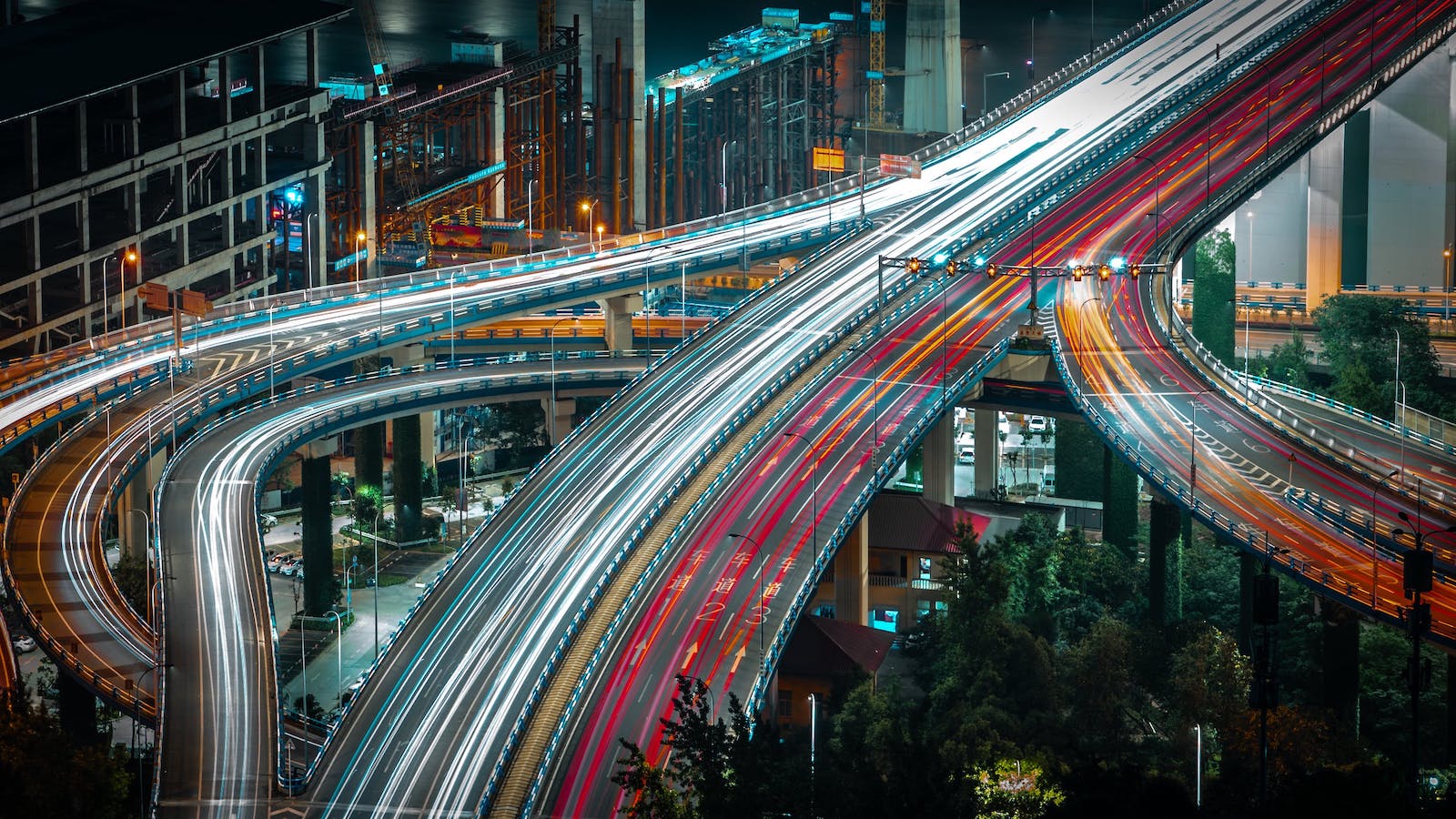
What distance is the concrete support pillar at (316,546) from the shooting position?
101812mm

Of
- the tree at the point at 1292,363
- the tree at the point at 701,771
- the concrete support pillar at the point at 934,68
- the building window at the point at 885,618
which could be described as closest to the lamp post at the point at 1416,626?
the tree at the point at 701,771

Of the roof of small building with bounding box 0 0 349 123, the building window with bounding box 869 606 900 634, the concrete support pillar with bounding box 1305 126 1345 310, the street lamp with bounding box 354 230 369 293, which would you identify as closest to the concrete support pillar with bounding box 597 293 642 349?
the street lamp with bounding box 354 230 369 293

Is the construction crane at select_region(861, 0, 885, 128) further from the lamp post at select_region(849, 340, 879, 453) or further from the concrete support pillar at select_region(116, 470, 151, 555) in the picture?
the concrete support pillar at select_region(116, 470, 151, 555)

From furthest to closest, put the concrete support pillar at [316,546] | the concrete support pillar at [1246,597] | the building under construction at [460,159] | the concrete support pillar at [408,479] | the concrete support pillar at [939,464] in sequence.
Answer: the building under construction at [460,159] < the concrete support pillar at [408,479] < the concrete support pillar at [939,464] < the concrete support pillar at [316,546] < the concrete support pillar at [1246,597]

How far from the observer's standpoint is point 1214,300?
128m

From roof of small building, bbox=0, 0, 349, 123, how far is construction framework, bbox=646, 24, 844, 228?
160 ft

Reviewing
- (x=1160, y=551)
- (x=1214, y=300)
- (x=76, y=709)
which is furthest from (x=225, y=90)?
(x=1160, y=551)

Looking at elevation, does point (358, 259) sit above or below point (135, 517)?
above

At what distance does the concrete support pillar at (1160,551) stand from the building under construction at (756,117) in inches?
3678

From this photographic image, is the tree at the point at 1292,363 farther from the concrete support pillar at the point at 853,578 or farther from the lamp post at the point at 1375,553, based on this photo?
the concrete support pillar at the point at 853,578

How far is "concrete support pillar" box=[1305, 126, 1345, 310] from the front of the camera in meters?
143

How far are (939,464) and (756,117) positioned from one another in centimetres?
8201

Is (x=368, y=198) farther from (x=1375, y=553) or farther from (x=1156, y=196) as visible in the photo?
(x=1375, y=553)

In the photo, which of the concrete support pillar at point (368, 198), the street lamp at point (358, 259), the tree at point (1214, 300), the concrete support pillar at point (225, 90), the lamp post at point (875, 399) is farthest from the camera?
the concrete support pillar at point (368, 198)
